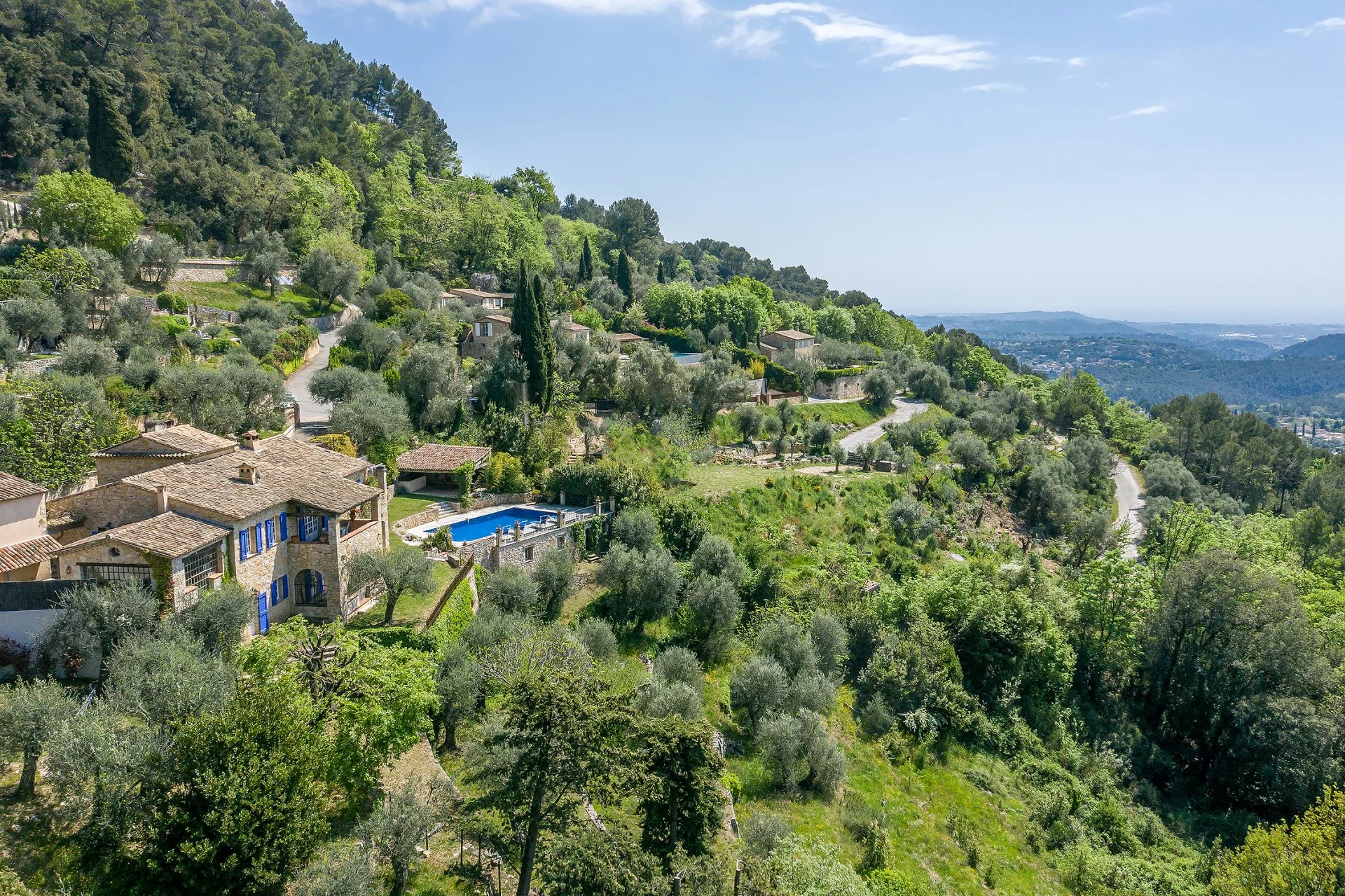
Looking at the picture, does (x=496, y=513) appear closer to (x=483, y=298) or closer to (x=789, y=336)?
(x=483, y=298)

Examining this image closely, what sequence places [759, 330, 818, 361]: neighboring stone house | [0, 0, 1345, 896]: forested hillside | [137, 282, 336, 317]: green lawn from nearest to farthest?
[0, 0, 1345, 896]: forested hillside, [137, 282, 336, 317]: green lawn, [759, 330, 818, 361]: neighboring stone house

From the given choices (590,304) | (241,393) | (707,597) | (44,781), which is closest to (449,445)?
(241,393)

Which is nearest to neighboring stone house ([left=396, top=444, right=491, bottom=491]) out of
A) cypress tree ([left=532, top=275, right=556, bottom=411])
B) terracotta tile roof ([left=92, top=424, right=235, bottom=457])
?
cypress tree ([left=532, top=275, right=556, bottom=411])

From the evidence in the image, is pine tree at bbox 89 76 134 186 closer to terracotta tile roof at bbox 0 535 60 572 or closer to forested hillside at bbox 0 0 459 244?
forested hillside at bbox 0 0 459 244

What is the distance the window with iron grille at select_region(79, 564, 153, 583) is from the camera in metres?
18.0

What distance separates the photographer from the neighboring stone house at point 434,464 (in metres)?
34.1

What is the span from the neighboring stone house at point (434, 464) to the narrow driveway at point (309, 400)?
→ 172 inches

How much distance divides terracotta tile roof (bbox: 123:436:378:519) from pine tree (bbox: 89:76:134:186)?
145ft

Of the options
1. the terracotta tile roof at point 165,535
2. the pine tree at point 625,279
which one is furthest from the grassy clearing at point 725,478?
the pine tree at point 625,279

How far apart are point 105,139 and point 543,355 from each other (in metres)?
40.3

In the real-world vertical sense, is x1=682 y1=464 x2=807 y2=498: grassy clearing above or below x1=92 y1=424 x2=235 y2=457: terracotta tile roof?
below

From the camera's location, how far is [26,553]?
18953 millimetres

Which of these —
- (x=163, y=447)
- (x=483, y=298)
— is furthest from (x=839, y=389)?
(x=163, y=447)

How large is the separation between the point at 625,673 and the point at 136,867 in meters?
14.8
